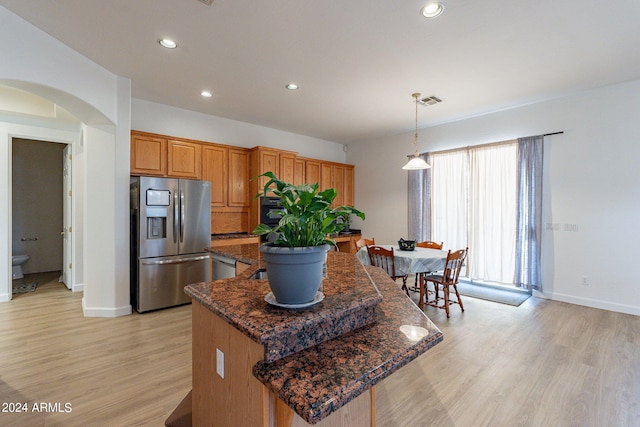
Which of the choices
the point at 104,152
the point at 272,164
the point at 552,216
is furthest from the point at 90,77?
the point at 552,216

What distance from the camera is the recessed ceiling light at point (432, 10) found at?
88.1 inches

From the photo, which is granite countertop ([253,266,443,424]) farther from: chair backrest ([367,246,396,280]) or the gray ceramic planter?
chair backrest ([367,246,396,280])

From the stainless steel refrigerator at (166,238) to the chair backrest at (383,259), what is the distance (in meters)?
2.39

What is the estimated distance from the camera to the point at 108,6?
89.1 inches

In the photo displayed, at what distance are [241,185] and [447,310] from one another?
3.80 m

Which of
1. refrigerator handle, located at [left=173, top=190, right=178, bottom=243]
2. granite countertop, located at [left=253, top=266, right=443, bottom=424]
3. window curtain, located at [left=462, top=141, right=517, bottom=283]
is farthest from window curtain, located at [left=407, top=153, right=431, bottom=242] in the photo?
granite countertop, located at [left=253, top=266, right=443, bottom=424]

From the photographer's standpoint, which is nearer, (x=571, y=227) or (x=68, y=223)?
(x=571, y=227)

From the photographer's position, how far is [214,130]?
16.4 ft

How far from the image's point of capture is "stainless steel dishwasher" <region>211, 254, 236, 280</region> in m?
2.98

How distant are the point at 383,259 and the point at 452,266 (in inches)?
34.0

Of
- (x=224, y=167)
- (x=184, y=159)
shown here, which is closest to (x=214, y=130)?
(x=224, y=167)

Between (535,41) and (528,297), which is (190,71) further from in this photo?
(528,297)

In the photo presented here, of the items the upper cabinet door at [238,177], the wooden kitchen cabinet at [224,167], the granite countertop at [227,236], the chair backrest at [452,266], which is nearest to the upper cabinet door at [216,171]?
the wooden kitchen cabinet at [224,167]

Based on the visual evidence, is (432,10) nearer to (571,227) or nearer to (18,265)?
(571,227)
